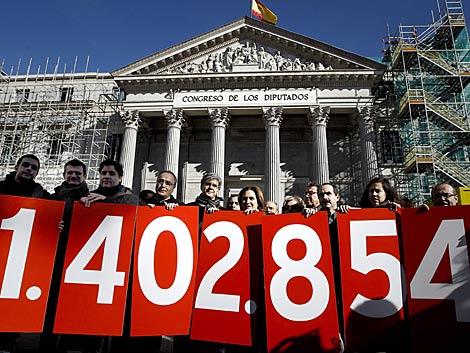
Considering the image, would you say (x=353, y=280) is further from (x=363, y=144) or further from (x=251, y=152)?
(x=251, y=152)

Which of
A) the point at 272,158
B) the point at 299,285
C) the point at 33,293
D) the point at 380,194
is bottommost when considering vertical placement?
the point at 33,293

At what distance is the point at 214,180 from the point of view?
5.37 m

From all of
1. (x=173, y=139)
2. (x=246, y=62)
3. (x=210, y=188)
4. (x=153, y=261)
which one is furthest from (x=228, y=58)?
(x=153, y=261)

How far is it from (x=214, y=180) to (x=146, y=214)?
132 centimetres

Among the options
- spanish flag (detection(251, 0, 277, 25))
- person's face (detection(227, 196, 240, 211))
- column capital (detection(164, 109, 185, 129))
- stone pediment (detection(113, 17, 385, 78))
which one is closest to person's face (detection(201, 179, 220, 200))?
person's face (detection(227, 196, 240, 211))

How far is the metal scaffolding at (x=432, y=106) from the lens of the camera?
1962cm

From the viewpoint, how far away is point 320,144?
2134cm

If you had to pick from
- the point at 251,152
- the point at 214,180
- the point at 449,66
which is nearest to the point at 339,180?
the point at 251,152

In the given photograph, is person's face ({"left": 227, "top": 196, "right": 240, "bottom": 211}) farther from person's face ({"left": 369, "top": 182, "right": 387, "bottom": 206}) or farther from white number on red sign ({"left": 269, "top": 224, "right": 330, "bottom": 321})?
person's face ({"left": 369, "top": 182, "right": 387, "bottom": 206})

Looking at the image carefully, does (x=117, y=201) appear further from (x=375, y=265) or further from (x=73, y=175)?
(x=375, y=265)

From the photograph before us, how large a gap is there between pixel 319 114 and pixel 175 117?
9784 mm

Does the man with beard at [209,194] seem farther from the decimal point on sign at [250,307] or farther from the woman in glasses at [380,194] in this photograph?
the woman in glasses at [380,194]

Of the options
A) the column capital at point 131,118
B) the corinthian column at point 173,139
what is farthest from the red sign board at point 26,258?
the column capital at point 131,118

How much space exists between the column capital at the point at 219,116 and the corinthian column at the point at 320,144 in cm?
567
